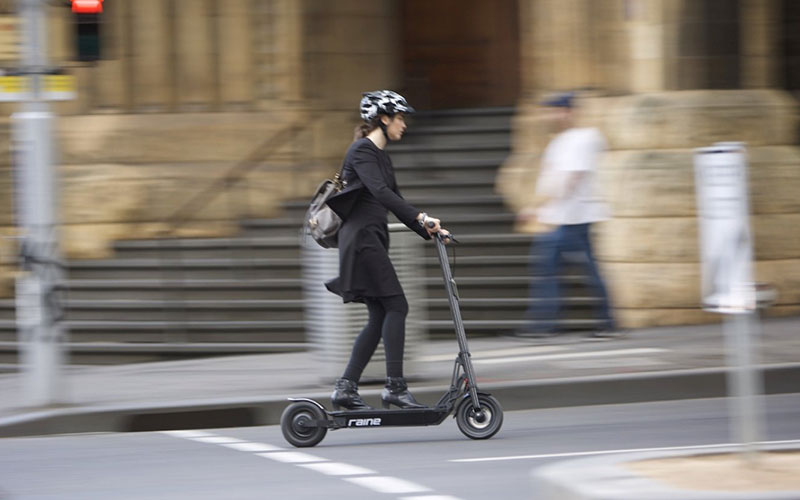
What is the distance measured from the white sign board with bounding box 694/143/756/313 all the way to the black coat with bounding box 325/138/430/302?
2.37 m

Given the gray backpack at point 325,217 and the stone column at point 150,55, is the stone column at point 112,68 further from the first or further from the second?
the gray backpack at point 325,217

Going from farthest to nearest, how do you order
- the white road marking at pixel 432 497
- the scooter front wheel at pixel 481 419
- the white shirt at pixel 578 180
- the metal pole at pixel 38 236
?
the white shirt at pixel 578 180, the metal pole at pixel 38 236, the scooter front wheel at pixel 481 419, the white road marking at pixel 432 497

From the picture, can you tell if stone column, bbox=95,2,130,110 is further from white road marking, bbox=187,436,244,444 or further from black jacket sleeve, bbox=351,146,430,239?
black jacket sleeve, bbox=351,146,430,239

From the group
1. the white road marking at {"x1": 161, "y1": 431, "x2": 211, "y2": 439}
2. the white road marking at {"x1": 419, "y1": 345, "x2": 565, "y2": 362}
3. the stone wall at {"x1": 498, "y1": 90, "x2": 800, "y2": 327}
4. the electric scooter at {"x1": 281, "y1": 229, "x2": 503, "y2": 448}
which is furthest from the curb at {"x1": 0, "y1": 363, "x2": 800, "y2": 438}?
the stone wall at {"x1": 498, "y1": 90, "x2": 800, "y2": 327}

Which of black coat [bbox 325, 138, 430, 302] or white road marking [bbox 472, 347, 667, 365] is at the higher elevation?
Answer: black coat [bbox 325, 138, 430, 302]

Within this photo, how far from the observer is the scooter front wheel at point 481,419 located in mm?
7891

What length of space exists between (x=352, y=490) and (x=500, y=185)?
28.5ft

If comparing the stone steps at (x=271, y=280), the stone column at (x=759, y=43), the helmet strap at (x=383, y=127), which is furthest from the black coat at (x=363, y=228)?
the stone column at (x=759, y=43)

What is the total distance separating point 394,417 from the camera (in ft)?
25.4

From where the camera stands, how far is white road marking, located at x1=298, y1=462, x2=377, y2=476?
23.1 ft

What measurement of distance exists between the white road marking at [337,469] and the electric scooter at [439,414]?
46 centimetres

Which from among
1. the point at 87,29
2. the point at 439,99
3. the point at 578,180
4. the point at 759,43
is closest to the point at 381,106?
the point at 87,29

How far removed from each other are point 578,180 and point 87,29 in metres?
4.15

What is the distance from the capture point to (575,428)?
27.6 feet
